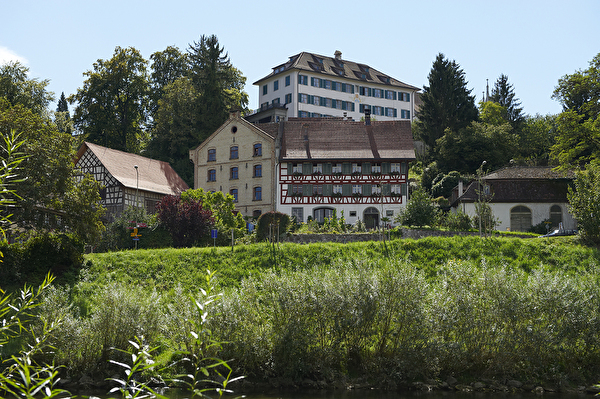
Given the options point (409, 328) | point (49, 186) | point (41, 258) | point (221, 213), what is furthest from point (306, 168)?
point (409, 328)

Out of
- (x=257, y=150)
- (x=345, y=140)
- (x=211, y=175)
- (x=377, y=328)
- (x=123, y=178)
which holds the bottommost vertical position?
(x=377, y=328)

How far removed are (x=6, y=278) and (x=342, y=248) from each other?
15177 millimetres

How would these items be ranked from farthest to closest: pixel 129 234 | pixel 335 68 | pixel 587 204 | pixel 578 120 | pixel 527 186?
pixel 335 68, pixel 527 186, pixel 578 120, pixel 129 234, pixel 587 204

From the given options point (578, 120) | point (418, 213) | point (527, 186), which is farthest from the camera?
point (527, 186)

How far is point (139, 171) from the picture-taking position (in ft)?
154

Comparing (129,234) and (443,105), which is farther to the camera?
(443,105)

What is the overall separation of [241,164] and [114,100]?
20.5 metres

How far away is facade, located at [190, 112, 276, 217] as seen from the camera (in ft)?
151

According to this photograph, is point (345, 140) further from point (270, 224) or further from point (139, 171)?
point (139, 171)

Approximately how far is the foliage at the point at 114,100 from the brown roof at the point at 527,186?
3536cm

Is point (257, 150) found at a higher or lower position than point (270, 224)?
higher

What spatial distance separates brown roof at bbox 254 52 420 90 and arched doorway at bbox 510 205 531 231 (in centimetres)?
3210

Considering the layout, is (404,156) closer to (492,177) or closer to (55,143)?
(492,177)

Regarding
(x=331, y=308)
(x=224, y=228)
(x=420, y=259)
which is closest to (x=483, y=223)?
(x=420, y=259)
